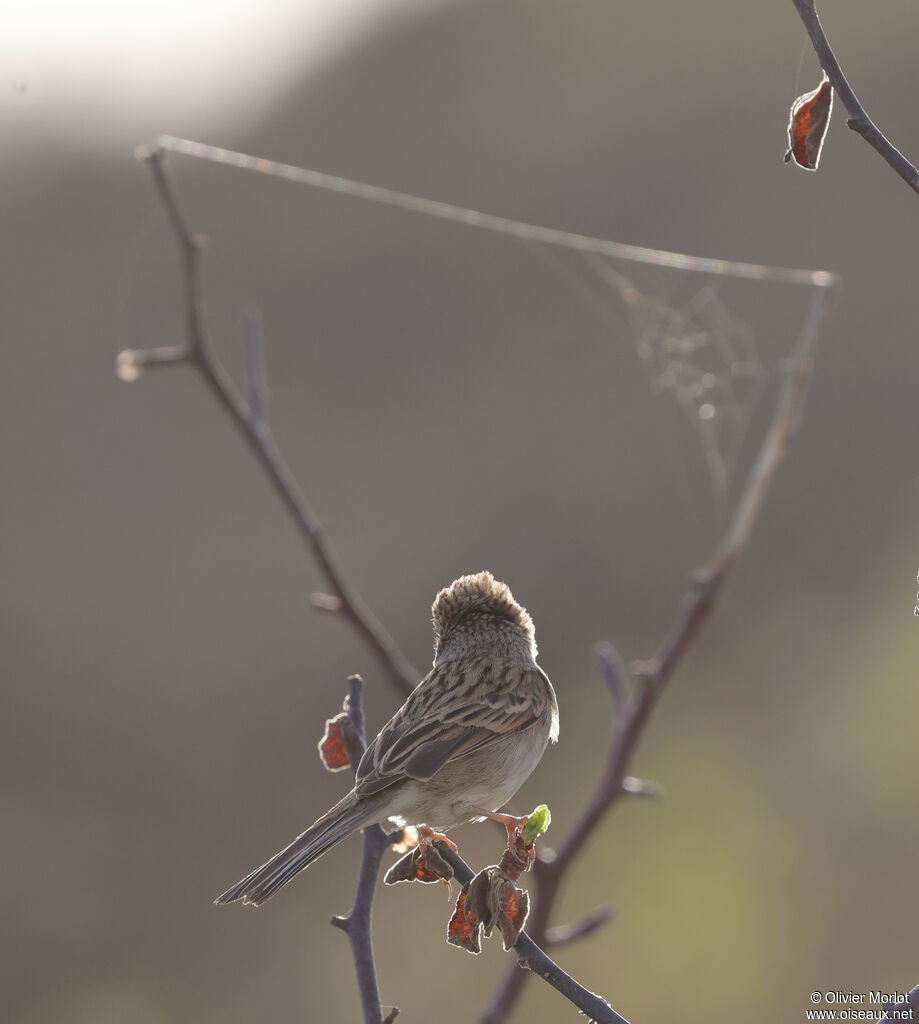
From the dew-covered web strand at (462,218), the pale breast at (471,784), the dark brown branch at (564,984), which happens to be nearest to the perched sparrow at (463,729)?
the pale breast at (471,784)

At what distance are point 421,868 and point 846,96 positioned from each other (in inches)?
49.6

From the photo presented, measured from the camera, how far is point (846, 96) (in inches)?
71.1

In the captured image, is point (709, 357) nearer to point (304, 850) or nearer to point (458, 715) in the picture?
point (458, 715)

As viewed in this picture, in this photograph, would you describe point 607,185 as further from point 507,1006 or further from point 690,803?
point 507,1006

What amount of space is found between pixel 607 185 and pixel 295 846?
67.3 feet

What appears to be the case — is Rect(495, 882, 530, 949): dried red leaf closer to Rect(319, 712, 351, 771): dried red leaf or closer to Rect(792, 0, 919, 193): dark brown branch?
Rect(319, 712, 351, 771): dried red leaf

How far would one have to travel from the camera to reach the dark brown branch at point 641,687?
10.2 feet

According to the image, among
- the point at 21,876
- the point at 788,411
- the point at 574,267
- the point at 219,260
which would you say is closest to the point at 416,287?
the point at 574,267

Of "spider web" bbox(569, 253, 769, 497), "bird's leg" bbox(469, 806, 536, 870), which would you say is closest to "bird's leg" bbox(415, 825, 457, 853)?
"bird's leg" bbox(469, 806, 536, 870)

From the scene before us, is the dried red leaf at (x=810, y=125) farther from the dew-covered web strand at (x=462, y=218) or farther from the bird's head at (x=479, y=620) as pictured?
the dew-covered web strand at (x=462, y=218)

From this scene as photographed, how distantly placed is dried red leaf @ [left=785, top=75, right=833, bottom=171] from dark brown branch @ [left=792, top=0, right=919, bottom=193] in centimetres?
3

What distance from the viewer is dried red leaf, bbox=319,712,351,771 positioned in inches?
83.8

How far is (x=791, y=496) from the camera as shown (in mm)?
14539

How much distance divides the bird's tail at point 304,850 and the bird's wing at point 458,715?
119 millimetres
